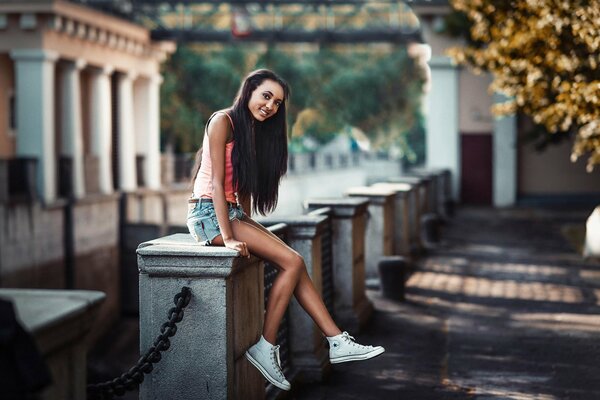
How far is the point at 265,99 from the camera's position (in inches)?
281

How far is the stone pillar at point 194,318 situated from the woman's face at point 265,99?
3.09ft

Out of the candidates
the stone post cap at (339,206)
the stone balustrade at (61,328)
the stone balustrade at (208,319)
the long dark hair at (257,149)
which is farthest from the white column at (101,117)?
the stone balustrade at (61,328)

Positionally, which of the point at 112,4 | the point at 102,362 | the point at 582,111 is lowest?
the point at 102,362

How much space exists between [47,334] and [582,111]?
12253mm

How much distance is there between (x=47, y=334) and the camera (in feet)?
14.2

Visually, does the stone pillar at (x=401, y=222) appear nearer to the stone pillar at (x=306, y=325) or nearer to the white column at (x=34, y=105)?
the stone pillar at (x=306, y=325)

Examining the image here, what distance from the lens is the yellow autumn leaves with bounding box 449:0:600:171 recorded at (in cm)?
1495

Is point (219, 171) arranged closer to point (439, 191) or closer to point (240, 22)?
point (439, 191)

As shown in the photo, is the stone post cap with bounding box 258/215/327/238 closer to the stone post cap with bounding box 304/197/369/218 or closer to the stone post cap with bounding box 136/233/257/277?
the stone post cap with bounding box 304/197/369/218

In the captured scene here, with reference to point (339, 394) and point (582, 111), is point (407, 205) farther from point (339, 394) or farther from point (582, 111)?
point (339, 394)

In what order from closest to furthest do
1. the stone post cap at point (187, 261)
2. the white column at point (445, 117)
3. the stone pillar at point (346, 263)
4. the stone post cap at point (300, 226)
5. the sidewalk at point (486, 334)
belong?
the stone post cap at point (187, 261) < the sidewalk at point (486, 334) < the stone post cap at point (300, 226) < the stone pillar at point (346, 263) < the white column at point (445, 117)

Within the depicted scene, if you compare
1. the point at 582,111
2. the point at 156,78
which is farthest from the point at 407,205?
the point at 156,78

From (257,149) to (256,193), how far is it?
0.93 ft

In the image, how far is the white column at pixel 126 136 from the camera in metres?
46.1
